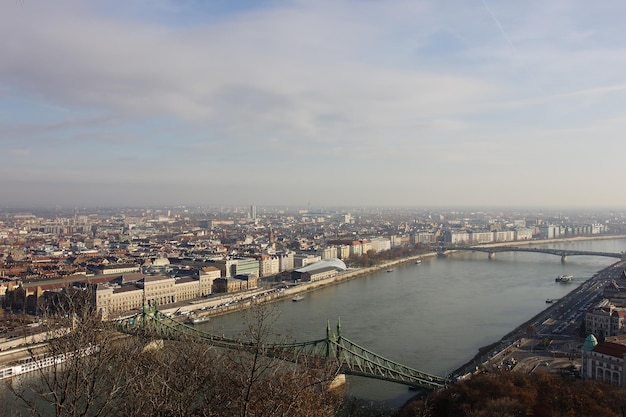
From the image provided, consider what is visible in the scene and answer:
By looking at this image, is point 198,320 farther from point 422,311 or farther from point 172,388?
→ point 172,388

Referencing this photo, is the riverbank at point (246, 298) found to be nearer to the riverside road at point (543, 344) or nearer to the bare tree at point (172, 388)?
the riverside road at point (543, 344)

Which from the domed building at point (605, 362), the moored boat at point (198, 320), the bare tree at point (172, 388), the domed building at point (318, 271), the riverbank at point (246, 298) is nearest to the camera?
the bare tree at point (172, 388)

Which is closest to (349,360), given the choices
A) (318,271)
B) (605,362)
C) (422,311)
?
(605,362)

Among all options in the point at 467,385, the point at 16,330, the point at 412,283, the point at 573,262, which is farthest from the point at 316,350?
the point at 573,262

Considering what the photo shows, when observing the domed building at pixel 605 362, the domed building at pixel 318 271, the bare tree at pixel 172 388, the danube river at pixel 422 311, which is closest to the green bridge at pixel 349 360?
the danube river at pixel 422 311

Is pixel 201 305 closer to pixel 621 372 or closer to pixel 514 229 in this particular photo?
pixel 621 372

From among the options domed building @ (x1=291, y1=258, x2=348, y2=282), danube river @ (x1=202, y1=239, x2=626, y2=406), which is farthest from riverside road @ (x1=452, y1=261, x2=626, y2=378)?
domed building @ (x1=291, y1=258, x2=348, y2=282)

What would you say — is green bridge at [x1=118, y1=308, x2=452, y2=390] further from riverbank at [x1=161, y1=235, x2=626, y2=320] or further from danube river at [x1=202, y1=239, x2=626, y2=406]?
riverbank at [x1=161, y1=235, x2=626, y2=320]

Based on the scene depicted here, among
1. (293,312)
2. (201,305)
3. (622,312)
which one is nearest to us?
(622,312)
